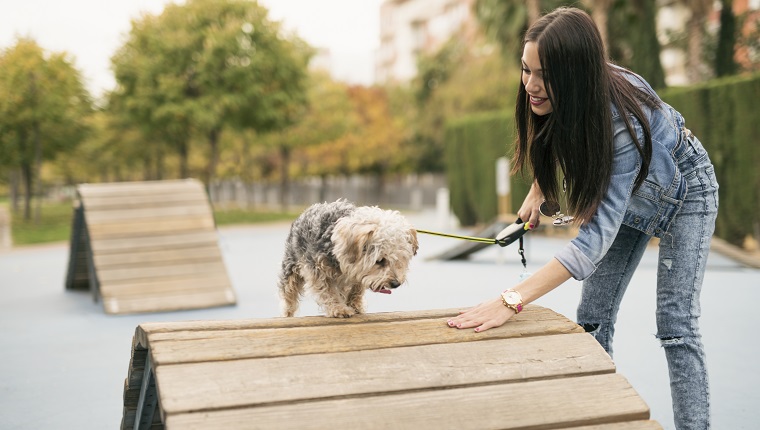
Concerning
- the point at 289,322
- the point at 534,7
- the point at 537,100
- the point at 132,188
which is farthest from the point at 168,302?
the point at 534,7

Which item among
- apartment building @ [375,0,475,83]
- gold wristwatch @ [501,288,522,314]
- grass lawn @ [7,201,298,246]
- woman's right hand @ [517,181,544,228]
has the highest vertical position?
apartment building @ [375,0,475,83]

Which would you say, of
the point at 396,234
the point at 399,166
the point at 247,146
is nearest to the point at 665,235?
the point at 396,234

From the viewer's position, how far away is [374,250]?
3588mm

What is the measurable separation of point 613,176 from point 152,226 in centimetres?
720

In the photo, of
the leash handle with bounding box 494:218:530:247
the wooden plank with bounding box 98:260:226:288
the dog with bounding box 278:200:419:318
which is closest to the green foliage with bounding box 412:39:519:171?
the wooden plank with bounding box 98:260:226:288

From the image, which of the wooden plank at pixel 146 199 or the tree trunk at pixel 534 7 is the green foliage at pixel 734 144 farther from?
the wooden plank at pixel 146 199

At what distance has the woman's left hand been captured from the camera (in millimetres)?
2971

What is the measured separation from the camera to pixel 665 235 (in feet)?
9.83

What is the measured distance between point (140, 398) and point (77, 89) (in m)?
22.0

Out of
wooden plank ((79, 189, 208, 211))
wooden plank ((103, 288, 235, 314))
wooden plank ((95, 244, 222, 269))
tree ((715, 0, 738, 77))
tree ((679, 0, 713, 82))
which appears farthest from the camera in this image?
tree ((715, 0, 738, 77))

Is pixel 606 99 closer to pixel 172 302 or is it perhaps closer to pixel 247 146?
pixel 172 302

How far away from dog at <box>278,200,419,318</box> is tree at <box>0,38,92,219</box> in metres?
19.6

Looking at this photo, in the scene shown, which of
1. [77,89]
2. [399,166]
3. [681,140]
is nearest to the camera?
[681,140]

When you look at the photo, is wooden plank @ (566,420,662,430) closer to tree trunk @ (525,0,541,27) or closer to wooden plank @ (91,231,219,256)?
wooden plank @ (91,231,219,256)
